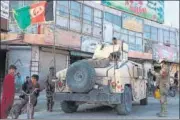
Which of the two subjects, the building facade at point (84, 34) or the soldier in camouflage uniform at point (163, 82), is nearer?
the soldier in camouflage uniform at point (163, 82)

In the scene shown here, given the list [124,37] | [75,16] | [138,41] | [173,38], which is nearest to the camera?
[75,16]

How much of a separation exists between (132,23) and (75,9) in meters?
9.92

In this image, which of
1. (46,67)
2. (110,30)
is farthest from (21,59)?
(110,30)

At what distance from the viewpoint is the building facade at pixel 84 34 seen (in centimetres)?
2611

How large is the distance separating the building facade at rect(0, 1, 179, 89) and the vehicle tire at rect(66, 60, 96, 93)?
9.50m

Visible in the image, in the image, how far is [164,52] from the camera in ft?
143

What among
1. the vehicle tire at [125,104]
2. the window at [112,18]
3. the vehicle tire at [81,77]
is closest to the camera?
the vehicle tire at [81,77]

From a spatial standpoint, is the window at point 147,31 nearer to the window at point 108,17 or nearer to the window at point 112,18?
the window at point 112,18

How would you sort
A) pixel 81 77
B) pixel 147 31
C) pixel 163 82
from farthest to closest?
1. pixel 147 31
2. pixel 163 82
3. pixel 81 77

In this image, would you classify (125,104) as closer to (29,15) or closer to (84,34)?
(29,15)

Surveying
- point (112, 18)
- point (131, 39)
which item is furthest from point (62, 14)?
point (131, 39)

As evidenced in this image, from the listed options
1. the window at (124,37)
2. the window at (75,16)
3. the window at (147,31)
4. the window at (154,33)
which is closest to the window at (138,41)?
the window at (147,31)

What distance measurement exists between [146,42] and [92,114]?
28.8m

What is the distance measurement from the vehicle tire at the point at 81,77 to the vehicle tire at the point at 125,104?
44.3 inches
